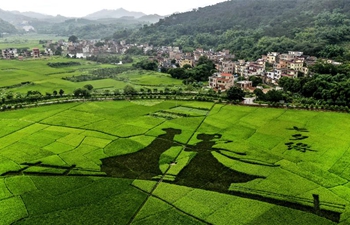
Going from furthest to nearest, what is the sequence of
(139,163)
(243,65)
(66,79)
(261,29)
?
(261,29)
(243,65)
(66,79)
(139,163)

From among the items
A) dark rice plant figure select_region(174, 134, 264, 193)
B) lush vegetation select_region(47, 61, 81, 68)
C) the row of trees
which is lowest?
dark rice plant figure select_region(174, 134, 264, 193)

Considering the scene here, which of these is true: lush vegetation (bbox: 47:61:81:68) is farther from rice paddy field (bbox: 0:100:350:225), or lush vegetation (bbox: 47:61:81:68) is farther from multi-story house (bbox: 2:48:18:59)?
rice paddy field (bbox: 0:100:350:225)

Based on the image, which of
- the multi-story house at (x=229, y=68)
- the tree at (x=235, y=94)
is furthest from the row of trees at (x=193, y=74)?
the tree at (x=235, y=94)

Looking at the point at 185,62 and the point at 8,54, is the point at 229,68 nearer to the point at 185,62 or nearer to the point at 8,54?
the point at 185,62

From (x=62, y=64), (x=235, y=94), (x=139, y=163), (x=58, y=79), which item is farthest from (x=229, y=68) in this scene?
(x=139, y=163)

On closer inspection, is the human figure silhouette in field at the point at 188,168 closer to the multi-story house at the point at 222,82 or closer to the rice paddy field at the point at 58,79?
the multi-story house at the point at 222,82

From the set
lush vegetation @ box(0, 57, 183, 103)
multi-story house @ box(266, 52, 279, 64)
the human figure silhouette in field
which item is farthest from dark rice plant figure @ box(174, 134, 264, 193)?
multi-story house @ box(266, 52, 279, 64)
